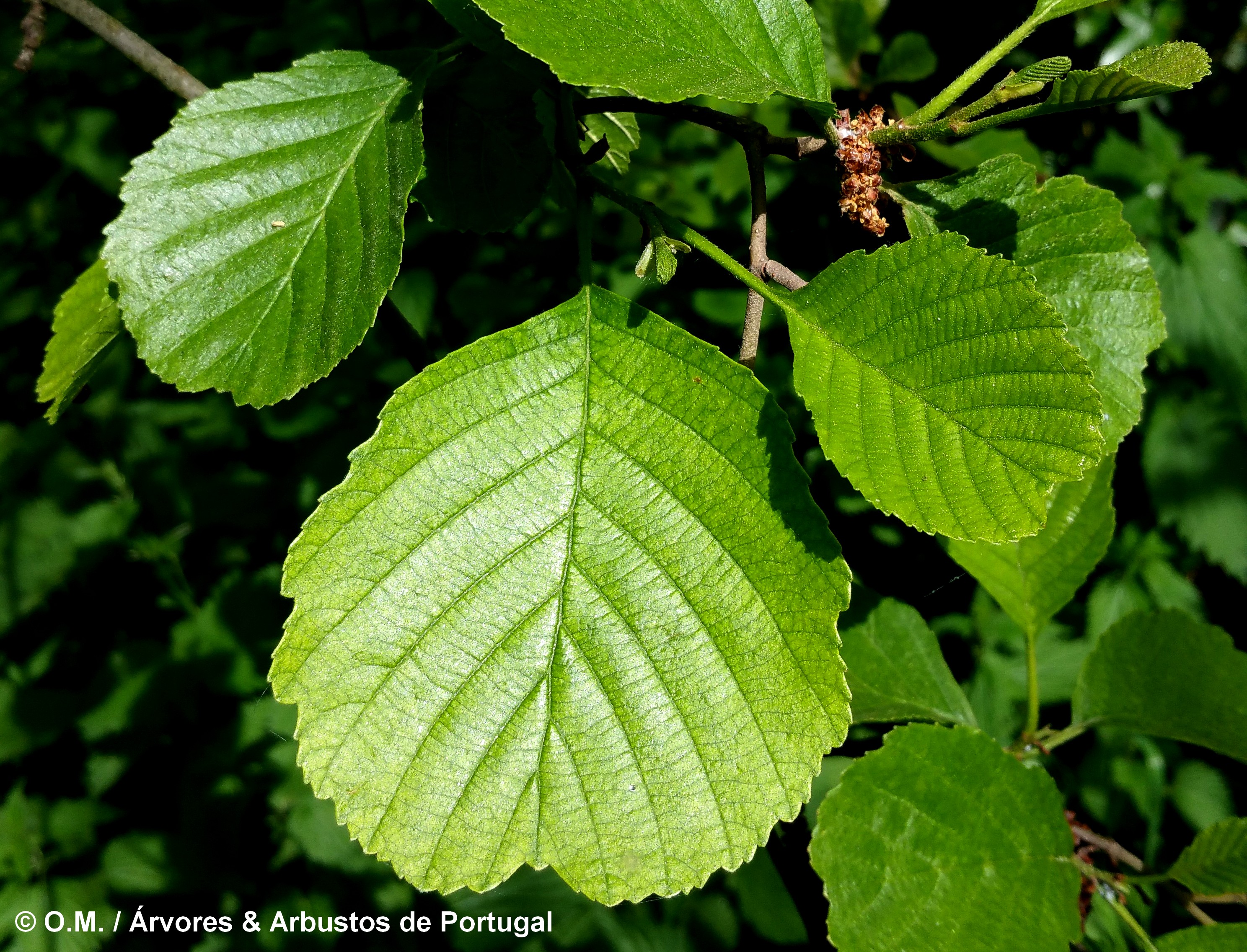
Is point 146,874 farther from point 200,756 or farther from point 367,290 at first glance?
point 367,290

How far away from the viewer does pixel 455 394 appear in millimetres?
829

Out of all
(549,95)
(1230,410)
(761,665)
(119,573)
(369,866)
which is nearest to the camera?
(761,665)

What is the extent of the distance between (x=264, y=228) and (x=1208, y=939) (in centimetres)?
153

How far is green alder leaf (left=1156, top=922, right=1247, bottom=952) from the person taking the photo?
1.18 m

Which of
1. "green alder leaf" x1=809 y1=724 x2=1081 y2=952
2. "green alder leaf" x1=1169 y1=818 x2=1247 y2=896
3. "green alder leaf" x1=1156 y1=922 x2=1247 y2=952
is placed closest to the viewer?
"green alder leaf" x1=809 y1=724 x2=1081 y2=952

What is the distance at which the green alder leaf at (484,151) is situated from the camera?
3.09ft

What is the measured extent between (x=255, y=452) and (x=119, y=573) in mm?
612

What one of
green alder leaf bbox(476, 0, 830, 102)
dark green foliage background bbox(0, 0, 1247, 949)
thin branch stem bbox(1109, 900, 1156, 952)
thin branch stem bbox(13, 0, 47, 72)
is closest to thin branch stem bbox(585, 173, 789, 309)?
green alder leaf bbox(476, 0, 830, 102)

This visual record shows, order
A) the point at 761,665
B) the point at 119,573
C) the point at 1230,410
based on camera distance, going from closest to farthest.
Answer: the point at 761,665 < the point at 1230,410 < the point at 119,573

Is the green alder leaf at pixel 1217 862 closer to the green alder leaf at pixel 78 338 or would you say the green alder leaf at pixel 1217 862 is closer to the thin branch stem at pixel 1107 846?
the thin branch stem at pixel 1107 846

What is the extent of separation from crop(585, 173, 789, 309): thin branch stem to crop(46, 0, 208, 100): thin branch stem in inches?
27.0

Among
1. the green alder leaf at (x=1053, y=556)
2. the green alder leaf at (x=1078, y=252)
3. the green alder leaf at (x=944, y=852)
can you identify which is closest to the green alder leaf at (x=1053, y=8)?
the green alder leaf at (x=1078, y=252)

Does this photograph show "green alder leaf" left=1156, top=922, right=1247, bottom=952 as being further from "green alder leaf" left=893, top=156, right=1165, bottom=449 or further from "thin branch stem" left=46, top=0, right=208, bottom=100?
"thin branch stem" left=46, top=0, right=208, bottom=100

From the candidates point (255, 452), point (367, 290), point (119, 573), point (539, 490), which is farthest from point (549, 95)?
point (119, 573)
